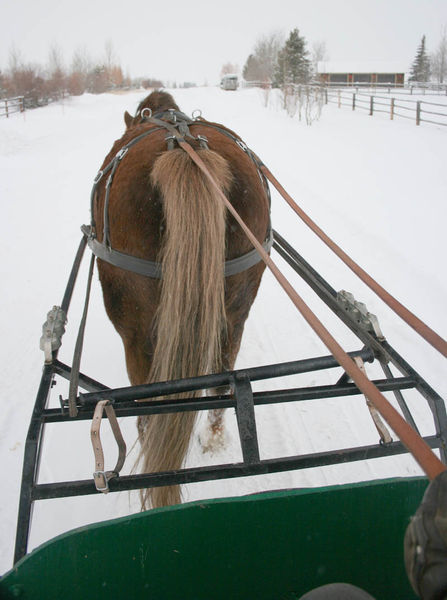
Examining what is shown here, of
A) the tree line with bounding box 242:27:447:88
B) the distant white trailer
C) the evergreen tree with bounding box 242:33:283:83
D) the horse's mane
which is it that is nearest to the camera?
the horse's mane

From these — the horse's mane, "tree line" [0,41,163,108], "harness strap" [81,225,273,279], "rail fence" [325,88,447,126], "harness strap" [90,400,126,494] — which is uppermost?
"tree line" [0,41,163,108]

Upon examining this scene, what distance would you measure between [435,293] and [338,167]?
638 centimetres

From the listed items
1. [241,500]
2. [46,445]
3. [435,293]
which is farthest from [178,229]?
[435,293]

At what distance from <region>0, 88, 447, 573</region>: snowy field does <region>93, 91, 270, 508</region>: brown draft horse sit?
807mm

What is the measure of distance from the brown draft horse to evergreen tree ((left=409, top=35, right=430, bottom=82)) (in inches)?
2562

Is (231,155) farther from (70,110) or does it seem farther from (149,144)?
(70,110)

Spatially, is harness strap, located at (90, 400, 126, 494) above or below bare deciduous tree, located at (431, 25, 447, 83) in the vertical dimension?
below

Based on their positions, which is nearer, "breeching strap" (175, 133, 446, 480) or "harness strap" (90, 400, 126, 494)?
"breeching strap" (175, 133, 446, 480)

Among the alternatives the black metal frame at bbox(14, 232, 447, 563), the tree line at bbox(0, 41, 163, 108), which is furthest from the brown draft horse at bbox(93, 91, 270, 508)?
the tree line at bbox(0, 41, 163, 108)

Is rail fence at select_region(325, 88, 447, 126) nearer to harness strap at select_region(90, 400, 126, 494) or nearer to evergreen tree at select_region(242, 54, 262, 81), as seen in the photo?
harness strap at select_region(90, 400, 126, 494)

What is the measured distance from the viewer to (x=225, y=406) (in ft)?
4.96

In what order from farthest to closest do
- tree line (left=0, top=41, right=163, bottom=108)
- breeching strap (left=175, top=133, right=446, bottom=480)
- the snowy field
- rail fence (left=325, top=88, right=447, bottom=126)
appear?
1. tree line (left=0, top=41, right=163, bottom=108)
2. rail fence (left=325, top=88, right=447, bottom=126)
3. the snowy field
4. breeching strap (left=175, top=133, right=446, bottom=480)

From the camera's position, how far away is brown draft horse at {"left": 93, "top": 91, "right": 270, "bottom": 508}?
5.39 ft

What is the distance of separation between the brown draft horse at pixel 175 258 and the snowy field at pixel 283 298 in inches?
31.8
